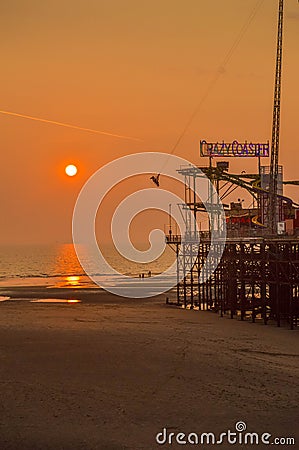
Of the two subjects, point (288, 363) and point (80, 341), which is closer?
point (288, 363)

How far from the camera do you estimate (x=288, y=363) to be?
3083 cm

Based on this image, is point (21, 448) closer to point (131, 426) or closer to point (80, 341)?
point (131, 426)

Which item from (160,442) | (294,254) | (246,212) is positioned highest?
(246,212)

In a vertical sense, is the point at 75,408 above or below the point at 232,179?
below

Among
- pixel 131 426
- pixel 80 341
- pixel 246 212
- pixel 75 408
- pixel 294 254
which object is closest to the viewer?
pixel 131 426

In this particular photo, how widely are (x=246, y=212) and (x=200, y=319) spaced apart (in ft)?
109

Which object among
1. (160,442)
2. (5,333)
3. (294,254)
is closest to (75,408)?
(160,442)

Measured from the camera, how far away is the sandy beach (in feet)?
67.8

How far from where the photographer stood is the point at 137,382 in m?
26.2

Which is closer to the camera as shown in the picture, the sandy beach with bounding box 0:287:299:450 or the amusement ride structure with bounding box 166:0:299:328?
the sandy beach with bounding box 0:287:299:450

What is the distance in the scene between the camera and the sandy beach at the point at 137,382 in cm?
2066

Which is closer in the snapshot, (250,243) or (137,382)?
(137,382)

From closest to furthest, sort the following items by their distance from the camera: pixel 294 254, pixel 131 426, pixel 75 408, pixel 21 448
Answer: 1. pixel 21 448
2. pixel 131 426
3. pixel 75 408
4. pixel 294 254

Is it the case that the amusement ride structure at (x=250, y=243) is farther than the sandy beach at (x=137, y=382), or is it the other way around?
the amusement ride structure at (x=250, y=243)
